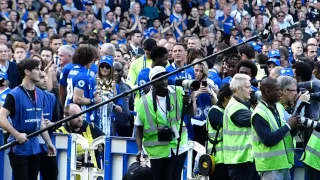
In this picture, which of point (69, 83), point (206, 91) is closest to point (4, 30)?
point (69, 83)

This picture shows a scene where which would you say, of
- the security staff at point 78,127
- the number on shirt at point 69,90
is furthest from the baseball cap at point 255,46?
the security staff at point 78,127

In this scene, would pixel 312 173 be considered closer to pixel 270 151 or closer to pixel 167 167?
pixel 270 151

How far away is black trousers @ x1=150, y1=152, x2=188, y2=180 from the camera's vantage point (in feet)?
44.1

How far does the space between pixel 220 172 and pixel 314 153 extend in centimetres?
141

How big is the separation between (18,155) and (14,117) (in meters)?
0.47

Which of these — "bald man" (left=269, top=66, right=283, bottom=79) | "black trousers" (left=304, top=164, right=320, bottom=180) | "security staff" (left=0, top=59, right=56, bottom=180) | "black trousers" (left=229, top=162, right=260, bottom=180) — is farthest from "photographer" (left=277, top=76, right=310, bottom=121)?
"security staff" (left=0, top=59, right=56, bottom=180)

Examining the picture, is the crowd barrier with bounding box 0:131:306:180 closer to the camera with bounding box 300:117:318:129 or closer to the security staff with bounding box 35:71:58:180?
the security staff with bounding box 35:71:58:180

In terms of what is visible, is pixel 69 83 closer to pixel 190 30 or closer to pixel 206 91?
pixel 206 91

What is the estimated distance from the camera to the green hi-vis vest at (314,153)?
41.5 ft

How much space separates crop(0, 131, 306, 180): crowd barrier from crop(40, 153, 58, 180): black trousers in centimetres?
33

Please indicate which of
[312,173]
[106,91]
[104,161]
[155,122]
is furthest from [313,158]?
[106,91]

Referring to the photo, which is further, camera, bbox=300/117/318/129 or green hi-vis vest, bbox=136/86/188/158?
green hi-vis vest, bbox=136/86/188/158

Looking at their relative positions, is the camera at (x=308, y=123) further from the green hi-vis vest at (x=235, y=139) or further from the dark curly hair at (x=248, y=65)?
the dark curly hair at (x=248, y=65)

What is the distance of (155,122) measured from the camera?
13.4 m
